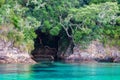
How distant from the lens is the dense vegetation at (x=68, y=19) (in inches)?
1971

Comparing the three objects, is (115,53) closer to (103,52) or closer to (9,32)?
(103,52)

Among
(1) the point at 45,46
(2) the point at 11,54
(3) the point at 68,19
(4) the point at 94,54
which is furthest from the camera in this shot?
(1) the point at 45,46

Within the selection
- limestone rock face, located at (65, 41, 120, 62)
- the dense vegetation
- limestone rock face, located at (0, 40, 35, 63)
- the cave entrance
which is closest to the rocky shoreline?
limestone rock face, located at (65, 41, 120, 62)

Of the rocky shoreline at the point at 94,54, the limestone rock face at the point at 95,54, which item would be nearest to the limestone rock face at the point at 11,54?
the rocky shoreline at the point at 94,54

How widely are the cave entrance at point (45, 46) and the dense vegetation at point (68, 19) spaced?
11.8 feet

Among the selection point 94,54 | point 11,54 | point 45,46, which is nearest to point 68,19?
point 94,54

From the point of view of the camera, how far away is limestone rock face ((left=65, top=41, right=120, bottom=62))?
52781mm

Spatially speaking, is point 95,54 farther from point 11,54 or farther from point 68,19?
point 11,54

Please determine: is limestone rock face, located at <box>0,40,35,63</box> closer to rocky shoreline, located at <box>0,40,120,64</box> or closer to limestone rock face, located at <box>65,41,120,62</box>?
rocky shoreline, located at <box>0,40,120,64</box>

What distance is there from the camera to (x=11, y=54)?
4719 centimetres

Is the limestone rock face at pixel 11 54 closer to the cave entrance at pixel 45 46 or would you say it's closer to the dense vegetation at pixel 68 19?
the dense vegetation at pixel 68 19

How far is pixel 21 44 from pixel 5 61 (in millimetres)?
3139

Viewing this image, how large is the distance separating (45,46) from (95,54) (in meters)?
8.25

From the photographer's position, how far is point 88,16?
52000mm
